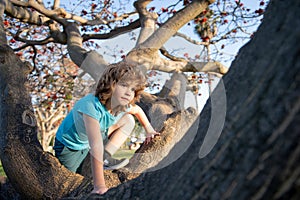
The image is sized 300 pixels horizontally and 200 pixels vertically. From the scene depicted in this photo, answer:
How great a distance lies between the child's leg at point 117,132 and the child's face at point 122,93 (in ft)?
0.80

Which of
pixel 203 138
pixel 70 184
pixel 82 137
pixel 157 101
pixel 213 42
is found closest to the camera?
pixel 203 138

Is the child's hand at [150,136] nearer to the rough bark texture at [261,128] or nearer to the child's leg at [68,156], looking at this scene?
the child's leg at [68,156]

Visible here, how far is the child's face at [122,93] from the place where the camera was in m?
2.34

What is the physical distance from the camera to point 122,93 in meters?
2.40

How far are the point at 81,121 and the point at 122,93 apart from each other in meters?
0.35

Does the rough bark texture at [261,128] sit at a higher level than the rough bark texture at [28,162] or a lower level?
higher

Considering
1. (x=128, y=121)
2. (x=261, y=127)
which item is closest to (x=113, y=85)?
(x=128, y=121)

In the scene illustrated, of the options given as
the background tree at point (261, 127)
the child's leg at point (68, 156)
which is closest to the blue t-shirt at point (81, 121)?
the child's leg at point (68, 156)

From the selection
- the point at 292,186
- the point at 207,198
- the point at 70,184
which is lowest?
the point at 70,184

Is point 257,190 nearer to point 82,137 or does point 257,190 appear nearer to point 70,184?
point 70,184

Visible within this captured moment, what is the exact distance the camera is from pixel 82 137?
251cm

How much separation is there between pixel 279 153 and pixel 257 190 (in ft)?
0.29

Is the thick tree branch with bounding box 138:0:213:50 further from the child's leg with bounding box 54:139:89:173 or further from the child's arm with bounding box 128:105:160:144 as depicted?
the child's leg with bounding box 54:139:89:173

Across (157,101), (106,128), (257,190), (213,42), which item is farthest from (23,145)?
(213,42)
